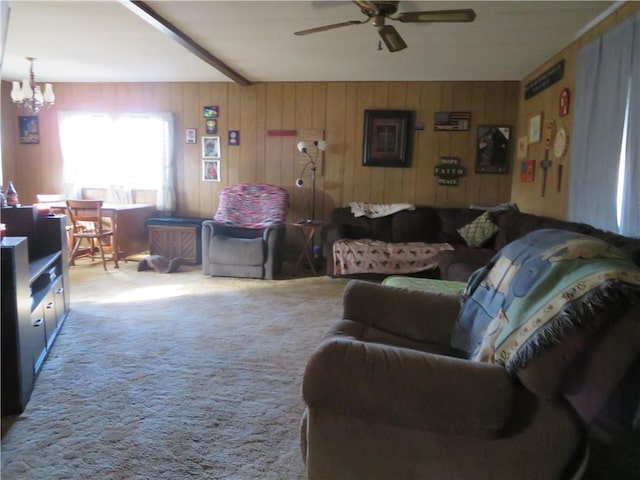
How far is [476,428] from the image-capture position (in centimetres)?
120

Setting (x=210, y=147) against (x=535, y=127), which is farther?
(x=210, y=147)

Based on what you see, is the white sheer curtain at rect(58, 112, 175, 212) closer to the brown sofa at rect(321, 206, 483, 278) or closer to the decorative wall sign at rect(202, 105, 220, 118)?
the decorative wall sign at rect(202, 105, 220, 118)

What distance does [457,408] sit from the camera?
1.18 meters

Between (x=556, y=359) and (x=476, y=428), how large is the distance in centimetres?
29

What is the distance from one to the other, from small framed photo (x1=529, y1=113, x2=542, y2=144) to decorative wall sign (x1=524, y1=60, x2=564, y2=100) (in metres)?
0.27

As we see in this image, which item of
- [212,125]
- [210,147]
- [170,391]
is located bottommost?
[170,391]

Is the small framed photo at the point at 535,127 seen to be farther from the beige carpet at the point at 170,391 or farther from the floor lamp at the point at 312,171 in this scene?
the beige carpet at the point at 170,391

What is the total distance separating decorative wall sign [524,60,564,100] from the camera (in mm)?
3828

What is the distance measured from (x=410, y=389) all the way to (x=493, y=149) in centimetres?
464

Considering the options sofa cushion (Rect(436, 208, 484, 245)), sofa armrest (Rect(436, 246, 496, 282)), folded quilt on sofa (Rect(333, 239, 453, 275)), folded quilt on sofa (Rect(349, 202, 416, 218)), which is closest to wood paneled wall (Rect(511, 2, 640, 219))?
sofa cushion (Rect(436, 208, 484, 245))

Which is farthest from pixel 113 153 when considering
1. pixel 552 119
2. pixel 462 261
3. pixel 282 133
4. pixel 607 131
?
pixel 607 131

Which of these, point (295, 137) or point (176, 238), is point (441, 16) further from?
point (176, 238)

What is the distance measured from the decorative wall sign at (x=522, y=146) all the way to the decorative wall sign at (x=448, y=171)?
0.67 m

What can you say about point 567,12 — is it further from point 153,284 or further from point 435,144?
point 153,284
